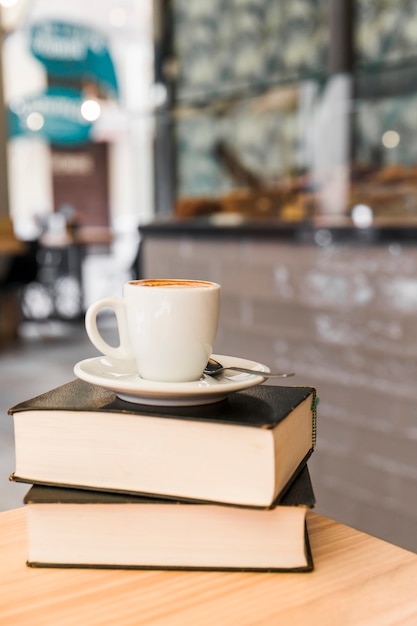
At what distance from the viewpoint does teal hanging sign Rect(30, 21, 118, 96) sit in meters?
5.29

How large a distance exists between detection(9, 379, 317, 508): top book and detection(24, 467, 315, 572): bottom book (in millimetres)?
14

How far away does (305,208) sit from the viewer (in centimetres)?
223

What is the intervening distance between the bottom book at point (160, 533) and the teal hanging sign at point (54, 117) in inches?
211

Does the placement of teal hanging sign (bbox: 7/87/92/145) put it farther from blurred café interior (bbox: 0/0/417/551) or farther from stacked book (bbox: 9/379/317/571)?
stacked book (bbox: 9/379/317/571)

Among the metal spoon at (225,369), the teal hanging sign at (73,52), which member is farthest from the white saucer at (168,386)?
the teal hanging sign at (73,52)

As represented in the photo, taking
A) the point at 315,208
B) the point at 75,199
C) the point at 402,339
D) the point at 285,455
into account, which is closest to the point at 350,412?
the point at 402,339

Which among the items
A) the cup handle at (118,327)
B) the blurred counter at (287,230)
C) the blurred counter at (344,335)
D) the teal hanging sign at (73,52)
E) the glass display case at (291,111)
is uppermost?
the teal hanging sign at (73,52)

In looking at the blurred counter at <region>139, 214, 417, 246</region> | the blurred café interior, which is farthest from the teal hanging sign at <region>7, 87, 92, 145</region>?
the blurred counter at <region>139, 214, 417, 246</region>

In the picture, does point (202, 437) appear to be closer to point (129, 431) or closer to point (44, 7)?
point (129, 431)

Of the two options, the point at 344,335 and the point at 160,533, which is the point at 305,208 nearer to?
the point at 344,335

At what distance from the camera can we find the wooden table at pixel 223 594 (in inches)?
17.9

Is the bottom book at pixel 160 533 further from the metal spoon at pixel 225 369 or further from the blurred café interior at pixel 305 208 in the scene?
the blurred café interior at pixel 305 208

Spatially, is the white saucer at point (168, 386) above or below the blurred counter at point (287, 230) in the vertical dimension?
below

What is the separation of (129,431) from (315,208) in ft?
5.77
